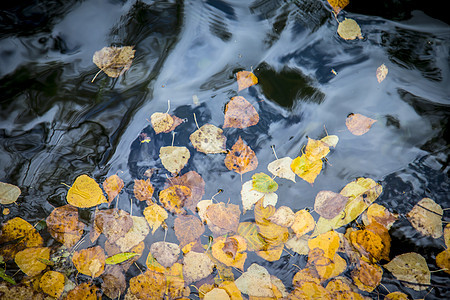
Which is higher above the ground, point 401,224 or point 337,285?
point 401,224

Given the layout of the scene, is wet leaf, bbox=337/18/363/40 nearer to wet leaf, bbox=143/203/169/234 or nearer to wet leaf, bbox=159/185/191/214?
wet leaf, bbox=159/185/191/214

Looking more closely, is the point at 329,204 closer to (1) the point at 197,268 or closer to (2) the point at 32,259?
(1) the point at 197,268

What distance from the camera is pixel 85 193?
4.61 feet

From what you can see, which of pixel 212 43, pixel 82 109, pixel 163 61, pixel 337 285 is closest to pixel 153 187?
pixel 82 109

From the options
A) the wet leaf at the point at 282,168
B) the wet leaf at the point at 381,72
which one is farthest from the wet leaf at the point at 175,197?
the wet leaf at the point at 381,72

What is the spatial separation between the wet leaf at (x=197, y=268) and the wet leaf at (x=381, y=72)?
1.32 m

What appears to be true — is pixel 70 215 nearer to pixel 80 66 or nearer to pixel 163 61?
pixel 80 66

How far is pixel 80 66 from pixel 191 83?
635mm

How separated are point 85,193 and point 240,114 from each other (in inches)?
36.7

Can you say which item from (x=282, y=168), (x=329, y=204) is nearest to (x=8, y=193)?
(x=282, y=168)

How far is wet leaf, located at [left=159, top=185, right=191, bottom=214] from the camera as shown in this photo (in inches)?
53.6

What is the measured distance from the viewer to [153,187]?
1391 millimetres

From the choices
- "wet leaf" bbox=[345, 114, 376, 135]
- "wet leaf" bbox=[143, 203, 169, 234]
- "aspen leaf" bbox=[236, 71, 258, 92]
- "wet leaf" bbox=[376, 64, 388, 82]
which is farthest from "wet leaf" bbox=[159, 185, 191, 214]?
"wet leaf" bbox=[376, 64, 388, 82]

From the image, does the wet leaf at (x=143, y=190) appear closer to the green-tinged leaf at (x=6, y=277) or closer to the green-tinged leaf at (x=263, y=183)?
the green-tinged leaf at (x=263, y=183)
